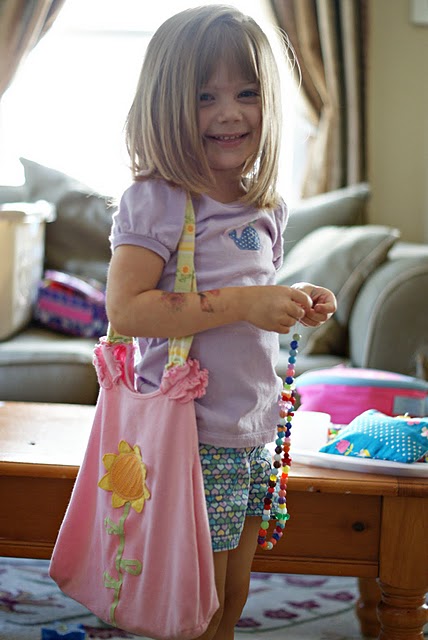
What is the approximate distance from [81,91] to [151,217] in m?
2.62

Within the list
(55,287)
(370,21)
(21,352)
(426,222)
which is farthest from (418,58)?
(21,352)

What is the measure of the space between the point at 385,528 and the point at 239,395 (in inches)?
17.8

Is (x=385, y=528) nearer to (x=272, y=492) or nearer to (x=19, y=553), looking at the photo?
(x=272, y=492)

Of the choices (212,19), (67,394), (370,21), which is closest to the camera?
(212,19)

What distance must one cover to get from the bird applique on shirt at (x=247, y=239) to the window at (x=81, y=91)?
2444mm

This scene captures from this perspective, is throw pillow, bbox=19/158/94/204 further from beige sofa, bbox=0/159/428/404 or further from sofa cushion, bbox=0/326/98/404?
sofa cushion, bbox=0/326/98/404

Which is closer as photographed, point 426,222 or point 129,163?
point 129,163

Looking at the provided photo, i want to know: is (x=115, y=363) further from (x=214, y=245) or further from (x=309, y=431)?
(x=309, y=431)

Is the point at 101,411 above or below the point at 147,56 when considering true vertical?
below

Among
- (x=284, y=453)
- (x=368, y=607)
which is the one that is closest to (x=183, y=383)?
(x=284, y=453)

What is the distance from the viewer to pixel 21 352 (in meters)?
2.45

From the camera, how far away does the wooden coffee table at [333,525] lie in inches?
57.9

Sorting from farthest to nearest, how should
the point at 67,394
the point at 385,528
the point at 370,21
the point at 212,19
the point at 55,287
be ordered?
the point at 370,21, the point at 55,287, the point at 67,394, the point at 385,528, the point at 212,19

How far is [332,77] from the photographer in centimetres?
355
